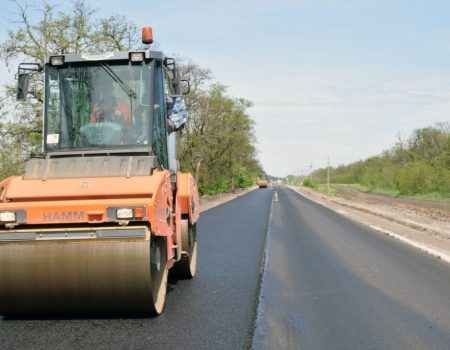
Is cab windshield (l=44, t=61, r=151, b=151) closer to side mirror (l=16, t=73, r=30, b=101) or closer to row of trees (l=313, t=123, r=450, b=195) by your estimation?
side mirror (l=16, t=73, r=30, b=101)

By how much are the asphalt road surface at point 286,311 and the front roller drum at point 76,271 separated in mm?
345

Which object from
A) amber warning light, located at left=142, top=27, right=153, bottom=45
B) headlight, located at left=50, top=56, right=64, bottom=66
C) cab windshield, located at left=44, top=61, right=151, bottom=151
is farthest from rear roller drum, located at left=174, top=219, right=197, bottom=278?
headlight, located at left=50, top=56, right=64, bottom=66

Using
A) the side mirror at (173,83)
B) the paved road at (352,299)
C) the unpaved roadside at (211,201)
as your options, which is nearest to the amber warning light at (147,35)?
the side mirror at (173,83)

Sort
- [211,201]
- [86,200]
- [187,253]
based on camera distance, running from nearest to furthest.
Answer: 1. [86,200]
2. [187,253]
3. [211,201]

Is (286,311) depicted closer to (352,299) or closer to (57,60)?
(352,299)

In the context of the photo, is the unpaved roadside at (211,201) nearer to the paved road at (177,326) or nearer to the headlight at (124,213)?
the paved road at (177,326)

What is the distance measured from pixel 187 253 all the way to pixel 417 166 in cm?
4860

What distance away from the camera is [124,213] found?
474 cm

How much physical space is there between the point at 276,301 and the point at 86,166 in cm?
284

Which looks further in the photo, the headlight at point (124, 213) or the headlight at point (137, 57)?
the headlight at point (137, 57)

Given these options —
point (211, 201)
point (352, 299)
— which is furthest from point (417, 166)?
point (352, 299)

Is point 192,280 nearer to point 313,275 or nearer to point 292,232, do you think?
point 313,275

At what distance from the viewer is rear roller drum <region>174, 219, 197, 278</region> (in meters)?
6.78

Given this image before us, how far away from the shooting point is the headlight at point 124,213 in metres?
4.74
